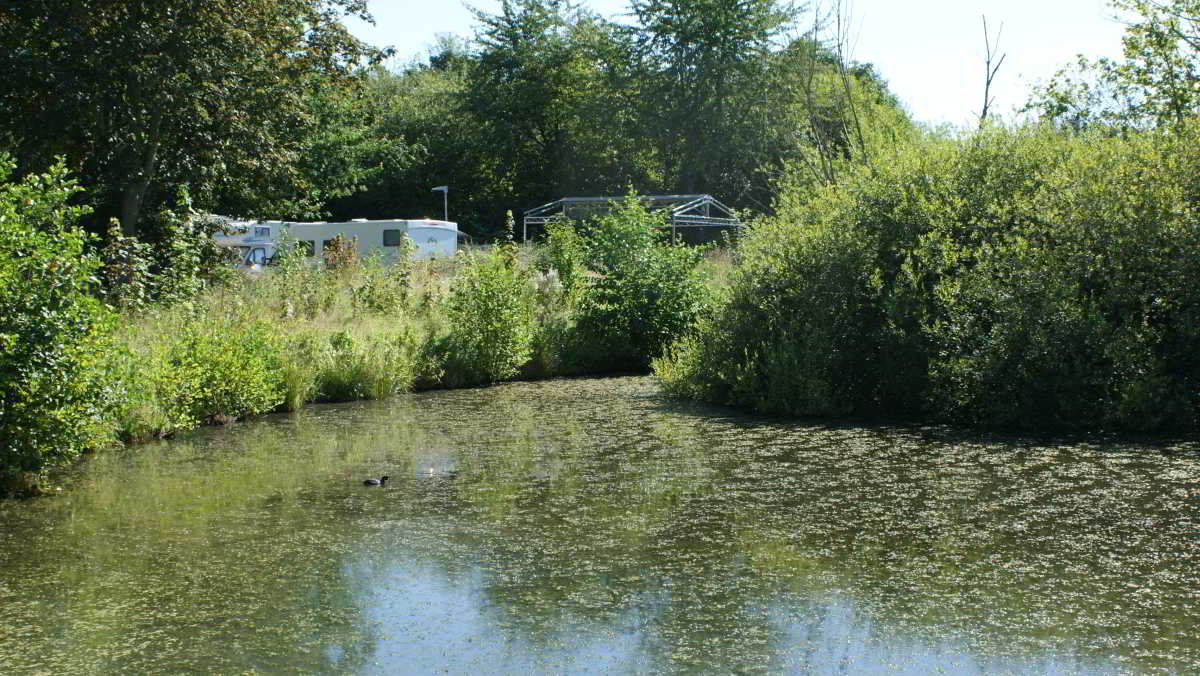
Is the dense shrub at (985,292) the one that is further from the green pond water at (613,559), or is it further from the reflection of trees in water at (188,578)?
the reflection of trees in water at (188,578)

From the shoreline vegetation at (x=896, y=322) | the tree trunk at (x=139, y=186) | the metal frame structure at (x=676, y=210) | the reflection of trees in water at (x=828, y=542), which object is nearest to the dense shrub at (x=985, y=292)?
the shoreline vegetation at (x=896, y=322)

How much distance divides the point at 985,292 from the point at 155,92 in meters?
11.5

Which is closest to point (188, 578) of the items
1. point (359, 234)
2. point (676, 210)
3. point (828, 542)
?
point (828, 542)

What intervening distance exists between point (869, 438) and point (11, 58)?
1225cm

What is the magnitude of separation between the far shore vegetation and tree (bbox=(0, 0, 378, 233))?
0.15 ft

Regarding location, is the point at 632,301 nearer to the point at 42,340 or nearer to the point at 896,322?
the point at 896,322

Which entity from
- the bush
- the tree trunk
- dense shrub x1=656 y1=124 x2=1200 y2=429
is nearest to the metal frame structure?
the bush

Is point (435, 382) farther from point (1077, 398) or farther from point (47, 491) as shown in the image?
point (1077, 398)

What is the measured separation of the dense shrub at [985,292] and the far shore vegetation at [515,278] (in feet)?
0.11

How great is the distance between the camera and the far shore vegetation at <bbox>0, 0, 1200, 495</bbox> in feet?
33.6

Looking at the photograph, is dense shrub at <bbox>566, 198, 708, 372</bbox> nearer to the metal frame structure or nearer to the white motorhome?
the white motorhome

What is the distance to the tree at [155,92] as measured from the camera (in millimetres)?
14539

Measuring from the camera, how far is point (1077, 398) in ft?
35.4

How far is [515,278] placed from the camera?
54.4 ft
